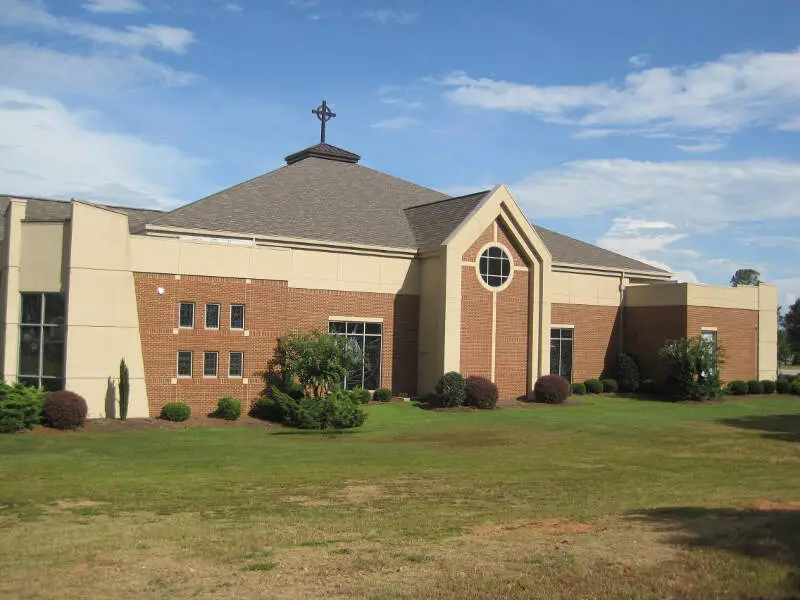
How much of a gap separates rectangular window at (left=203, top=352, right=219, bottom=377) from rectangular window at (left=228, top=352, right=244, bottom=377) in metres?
0.59

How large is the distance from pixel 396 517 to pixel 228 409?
682 inches

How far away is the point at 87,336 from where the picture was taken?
27.8 meters

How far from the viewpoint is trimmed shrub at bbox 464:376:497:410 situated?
113 ft

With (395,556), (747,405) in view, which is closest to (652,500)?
(395,556)

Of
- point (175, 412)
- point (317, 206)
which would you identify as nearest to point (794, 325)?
point (317, 206)

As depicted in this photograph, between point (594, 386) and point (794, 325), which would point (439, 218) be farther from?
point (794, 325)

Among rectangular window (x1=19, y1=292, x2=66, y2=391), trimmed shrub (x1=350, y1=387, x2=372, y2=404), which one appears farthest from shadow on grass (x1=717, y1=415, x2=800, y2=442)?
rectangular window (x1=19, y1=292, x2=66, y2=391)

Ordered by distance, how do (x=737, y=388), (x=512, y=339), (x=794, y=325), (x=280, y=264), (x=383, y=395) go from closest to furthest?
1. (x=280, y=264)
2. (x=383, y=395)
3. (x=512, y=339)
4. (x=737, y=388)
5. (x=794, y=325)

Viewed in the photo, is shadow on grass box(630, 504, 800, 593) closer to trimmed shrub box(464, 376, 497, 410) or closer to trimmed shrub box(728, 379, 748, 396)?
trimmed shrub box(464, 376, 497, 410)

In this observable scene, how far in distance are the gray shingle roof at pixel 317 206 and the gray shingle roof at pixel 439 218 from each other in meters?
0.50

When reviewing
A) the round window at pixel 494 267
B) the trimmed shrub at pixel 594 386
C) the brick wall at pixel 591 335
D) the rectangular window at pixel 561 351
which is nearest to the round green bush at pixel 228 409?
the round window at pixel 494 267

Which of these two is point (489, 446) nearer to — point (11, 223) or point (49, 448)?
point (49, 448)

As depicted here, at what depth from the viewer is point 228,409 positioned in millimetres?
29109

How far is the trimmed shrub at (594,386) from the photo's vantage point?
4119cm
